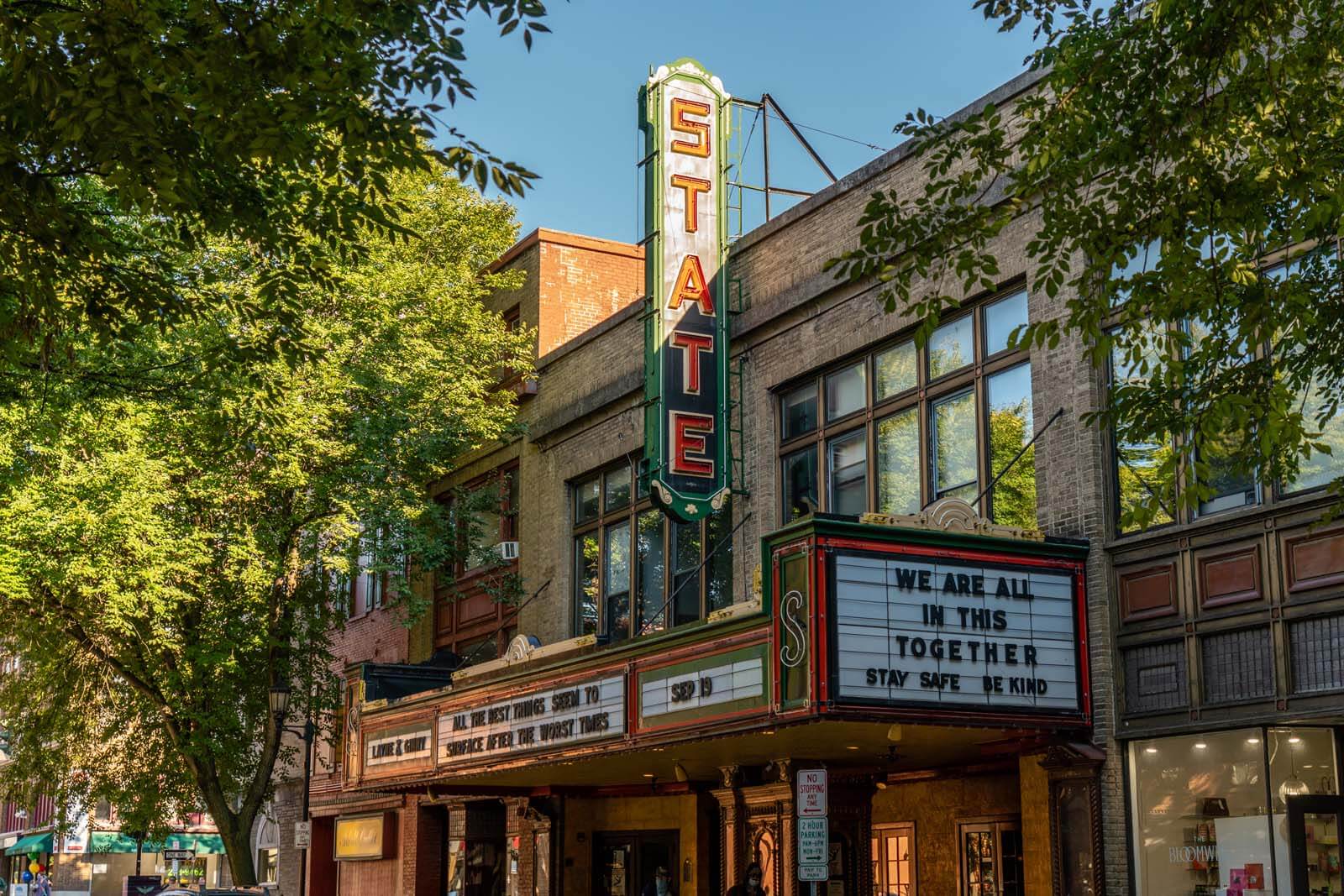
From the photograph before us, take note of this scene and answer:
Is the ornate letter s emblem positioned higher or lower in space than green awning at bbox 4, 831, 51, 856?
higher

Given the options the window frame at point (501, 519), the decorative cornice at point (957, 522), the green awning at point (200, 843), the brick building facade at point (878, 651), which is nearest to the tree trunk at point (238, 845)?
the brick building facade at point (878, 651)

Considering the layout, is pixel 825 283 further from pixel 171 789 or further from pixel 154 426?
pixel 171 789

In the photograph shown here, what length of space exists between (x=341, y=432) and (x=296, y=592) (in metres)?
3.78

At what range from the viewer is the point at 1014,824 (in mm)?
19344

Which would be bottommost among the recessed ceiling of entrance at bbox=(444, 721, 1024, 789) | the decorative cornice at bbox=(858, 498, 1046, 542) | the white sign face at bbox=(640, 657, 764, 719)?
the recessed ceiling of entrance at bbox=(444, 721, 1024, 789)

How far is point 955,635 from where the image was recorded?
16.7m

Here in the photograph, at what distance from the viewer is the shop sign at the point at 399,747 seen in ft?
84.8

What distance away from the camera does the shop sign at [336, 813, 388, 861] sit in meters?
32.7

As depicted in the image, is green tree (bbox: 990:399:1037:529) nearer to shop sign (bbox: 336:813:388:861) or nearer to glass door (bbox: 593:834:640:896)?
glass door (bbox: 593:834:640:896)

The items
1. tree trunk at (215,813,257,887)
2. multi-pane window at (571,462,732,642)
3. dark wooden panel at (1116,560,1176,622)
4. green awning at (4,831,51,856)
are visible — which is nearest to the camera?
dark wooden panel at (1116,560,1176,622)

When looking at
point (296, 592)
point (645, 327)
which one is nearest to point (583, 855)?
point (296, 592)

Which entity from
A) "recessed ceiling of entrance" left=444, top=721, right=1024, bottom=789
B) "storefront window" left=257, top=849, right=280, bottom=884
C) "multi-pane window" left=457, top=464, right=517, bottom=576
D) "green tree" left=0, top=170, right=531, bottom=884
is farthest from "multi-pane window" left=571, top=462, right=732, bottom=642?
"storefront window" left=257, top=849, right=280, bottom=884

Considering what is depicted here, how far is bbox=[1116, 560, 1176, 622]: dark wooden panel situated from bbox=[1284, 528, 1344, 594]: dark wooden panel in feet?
4.71

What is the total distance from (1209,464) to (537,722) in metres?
11.3
